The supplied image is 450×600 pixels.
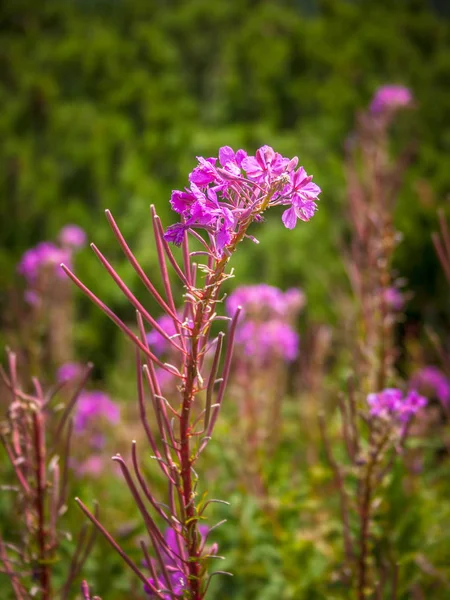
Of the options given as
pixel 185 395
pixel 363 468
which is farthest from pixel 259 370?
pixel 185 395

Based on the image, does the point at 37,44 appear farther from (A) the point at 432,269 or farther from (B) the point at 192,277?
(B) the point at 192,277

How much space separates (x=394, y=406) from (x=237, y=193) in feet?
1.58

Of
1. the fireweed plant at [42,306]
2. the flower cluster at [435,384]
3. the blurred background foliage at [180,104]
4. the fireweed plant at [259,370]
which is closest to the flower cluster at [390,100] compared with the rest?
the fireweed plant at [259,370]

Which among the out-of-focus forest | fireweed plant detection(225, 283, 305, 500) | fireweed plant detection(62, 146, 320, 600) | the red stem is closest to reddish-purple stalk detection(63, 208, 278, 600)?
fireweed plant detection(62, 146, 320, 600)

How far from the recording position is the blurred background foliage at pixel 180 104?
379 centimetres

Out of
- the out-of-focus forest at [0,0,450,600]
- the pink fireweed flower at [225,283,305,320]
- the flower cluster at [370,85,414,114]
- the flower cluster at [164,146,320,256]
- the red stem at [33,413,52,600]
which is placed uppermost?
the out-of-focus forest at [0,0,450,600]

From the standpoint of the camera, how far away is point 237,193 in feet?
1.87

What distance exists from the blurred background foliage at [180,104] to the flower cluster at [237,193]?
122 inches

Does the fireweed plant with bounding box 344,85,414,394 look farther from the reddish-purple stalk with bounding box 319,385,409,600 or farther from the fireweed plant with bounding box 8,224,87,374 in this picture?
the fireweed plant with bounding box 8,224,87,374

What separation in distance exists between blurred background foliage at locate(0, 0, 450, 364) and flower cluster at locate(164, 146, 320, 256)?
310 centimetres

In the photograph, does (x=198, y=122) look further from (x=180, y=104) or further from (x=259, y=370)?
(x=259, y=370)

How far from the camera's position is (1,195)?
13.0 ft

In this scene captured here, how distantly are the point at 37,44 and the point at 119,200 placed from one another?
50.4 inches

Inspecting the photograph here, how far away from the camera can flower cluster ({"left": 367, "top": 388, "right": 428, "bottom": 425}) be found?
2.92 feet
